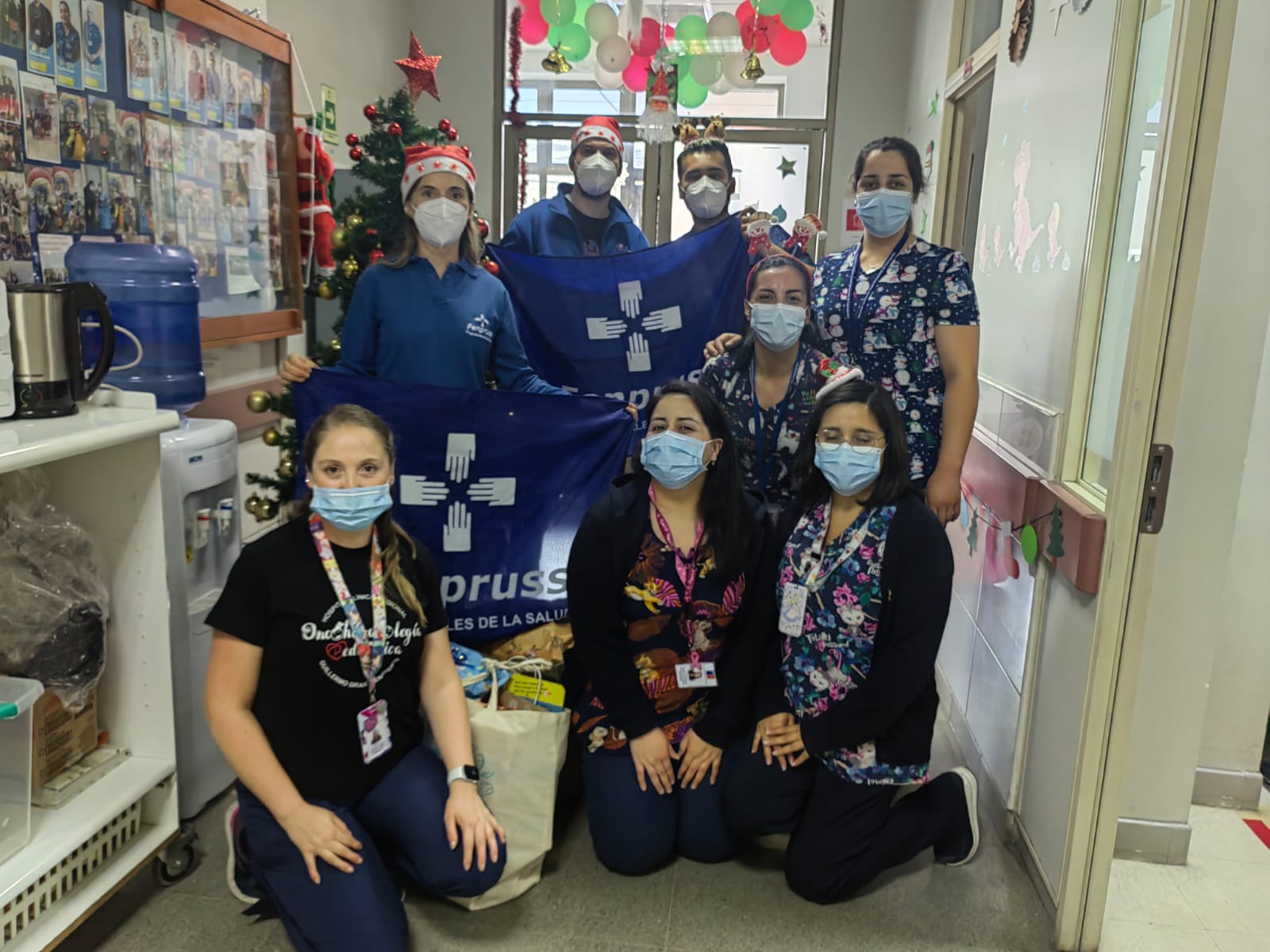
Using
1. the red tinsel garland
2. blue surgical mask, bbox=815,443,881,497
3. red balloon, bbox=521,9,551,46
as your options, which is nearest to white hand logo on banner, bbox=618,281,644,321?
blue surgical mask, bbox=815,443,881,497

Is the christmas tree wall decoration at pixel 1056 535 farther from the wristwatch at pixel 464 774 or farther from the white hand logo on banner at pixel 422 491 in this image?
the white hand logo on banner at pixel 422 491

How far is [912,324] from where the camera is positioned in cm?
218

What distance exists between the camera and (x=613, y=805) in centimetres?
206

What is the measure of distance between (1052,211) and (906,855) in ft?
5.33

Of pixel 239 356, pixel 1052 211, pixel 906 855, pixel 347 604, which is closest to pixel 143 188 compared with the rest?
pixel 239 356

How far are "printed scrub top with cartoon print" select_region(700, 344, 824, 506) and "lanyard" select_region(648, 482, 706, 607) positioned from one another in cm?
27

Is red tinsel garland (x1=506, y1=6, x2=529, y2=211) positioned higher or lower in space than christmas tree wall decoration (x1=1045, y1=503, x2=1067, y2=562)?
higher

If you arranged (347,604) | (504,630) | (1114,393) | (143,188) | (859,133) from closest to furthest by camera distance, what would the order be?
(347,604) → (1114,393) → (504,630) → (143,188) → (859,133)

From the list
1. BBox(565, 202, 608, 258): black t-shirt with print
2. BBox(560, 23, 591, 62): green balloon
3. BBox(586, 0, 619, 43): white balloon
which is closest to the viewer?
BBox(565, 202, 608, 258): black t-shirt with print

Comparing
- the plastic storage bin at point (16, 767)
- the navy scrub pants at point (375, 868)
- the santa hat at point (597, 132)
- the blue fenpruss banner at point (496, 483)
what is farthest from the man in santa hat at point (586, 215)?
the plastic storage bin at point (16, 767)

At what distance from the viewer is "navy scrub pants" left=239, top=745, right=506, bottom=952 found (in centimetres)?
163

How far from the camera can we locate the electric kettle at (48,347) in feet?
5.47

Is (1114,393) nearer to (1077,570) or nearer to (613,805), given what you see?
(1077,570)

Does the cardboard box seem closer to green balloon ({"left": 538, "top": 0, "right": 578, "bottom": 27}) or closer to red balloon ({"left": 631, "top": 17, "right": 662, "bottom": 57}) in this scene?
green balloon ({"left": 538, "top": 0, "right": 578, "bottom": 27})
